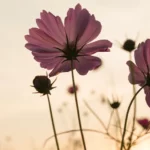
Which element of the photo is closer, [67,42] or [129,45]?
[67,42]

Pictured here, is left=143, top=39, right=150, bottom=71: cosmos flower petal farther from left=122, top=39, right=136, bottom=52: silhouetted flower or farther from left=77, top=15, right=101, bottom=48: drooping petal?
left=122, top=39, right=136, bottom=52: silhouetted flower

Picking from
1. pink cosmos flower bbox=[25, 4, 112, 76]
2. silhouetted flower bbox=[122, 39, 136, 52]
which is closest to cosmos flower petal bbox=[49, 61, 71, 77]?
pink cosmos flower bbox=[25, 4, 112, 76]

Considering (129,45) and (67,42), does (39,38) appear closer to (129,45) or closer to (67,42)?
(67,42)

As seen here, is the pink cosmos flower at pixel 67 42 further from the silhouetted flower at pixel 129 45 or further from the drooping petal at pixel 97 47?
the silhouetted flower at pixel 129 45

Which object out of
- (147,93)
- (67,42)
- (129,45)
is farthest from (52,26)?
(129,45)

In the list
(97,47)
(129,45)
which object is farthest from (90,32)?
(129,45)

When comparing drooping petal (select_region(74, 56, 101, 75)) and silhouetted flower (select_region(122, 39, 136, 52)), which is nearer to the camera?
drooping petal (select_region(74, 56, 101, 75))

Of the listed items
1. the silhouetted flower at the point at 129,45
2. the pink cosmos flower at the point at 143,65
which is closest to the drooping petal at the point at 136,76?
the pink cosmos flower at the point at 143,65

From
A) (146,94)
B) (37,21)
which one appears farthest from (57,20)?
(146,94)
